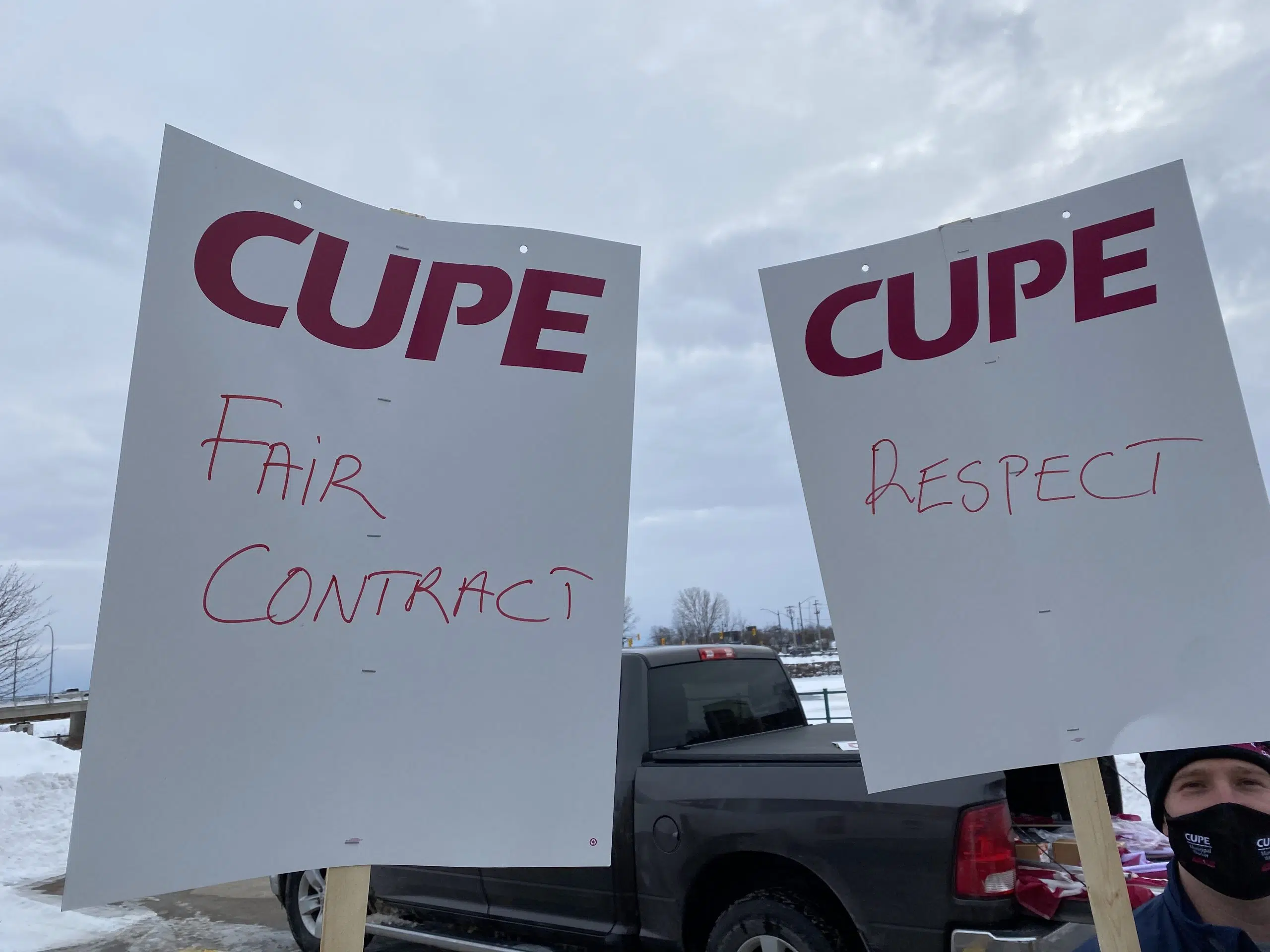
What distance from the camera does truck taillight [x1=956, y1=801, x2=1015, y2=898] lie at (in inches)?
118

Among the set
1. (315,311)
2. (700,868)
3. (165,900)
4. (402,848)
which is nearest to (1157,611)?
(402,848)

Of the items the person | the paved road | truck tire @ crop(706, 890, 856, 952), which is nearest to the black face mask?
the person

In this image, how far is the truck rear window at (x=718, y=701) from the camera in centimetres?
416

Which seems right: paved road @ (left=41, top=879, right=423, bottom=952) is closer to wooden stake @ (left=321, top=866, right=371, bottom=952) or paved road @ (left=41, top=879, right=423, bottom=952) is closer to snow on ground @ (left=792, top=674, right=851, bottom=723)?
wooden stake @ (left=321, top=866, right=371, bottom=952)

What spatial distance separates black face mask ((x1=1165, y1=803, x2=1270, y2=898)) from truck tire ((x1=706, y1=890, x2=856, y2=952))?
1892 mm

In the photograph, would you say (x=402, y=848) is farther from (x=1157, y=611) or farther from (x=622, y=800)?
(x=622, y=800)

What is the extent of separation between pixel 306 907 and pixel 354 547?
436cm

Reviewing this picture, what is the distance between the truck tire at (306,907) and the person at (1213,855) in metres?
4.55

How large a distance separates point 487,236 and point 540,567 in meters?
0.80

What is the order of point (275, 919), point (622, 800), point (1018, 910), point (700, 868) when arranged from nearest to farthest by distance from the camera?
1. point (1018, 910)
2. point (700, 868)
3. point (622, 800)
4. point (275, 919)

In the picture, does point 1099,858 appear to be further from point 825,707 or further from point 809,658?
point 809,658

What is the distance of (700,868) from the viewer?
3.64 metres

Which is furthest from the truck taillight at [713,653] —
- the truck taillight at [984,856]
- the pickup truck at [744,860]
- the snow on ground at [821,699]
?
the snow on ground at [821,699]

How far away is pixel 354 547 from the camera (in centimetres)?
177
